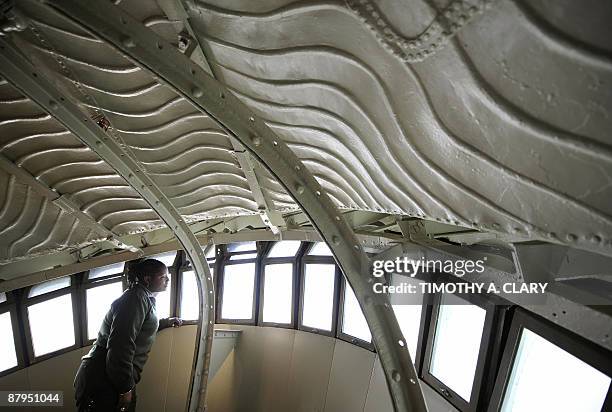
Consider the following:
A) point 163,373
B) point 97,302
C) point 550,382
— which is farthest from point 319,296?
point 550,382

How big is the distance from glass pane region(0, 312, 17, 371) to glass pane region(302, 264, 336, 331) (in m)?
4.42

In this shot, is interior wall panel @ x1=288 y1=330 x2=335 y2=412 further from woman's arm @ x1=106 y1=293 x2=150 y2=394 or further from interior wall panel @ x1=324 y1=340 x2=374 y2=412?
woman's arm @ x1=106 y1=293 x2=150 y2=394

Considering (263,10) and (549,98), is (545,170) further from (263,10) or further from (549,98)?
(263,10)

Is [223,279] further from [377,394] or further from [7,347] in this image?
[377,394]

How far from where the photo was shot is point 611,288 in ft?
7.64

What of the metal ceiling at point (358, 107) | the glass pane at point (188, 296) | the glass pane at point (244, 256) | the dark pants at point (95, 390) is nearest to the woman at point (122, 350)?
the dark pants at point (95, 390)

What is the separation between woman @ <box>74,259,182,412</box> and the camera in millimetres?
3873

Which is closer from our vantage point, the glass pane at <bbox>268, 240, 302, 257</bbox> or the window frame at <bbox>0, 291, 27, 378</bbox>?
the window frame at <bbox>0, 291, 27, 378</bbox>

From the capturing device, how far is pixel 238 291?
7.44 m

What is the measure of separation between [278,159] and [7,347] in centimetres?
646

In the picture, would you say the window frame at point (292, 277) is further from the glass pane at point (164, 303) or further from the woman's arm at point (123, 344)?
the woman's arm at point (123, 344)

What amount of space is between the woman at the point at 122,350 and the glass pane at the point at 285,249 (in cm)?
284

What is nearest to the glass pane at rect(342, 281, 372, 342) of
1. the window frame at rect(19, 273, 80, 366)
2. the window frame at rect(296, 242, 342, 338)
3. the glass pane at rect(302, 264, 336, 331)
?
the window frame at rect(296, 242, 342, 338)

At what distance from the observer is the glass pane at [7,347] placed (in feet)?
20.4
